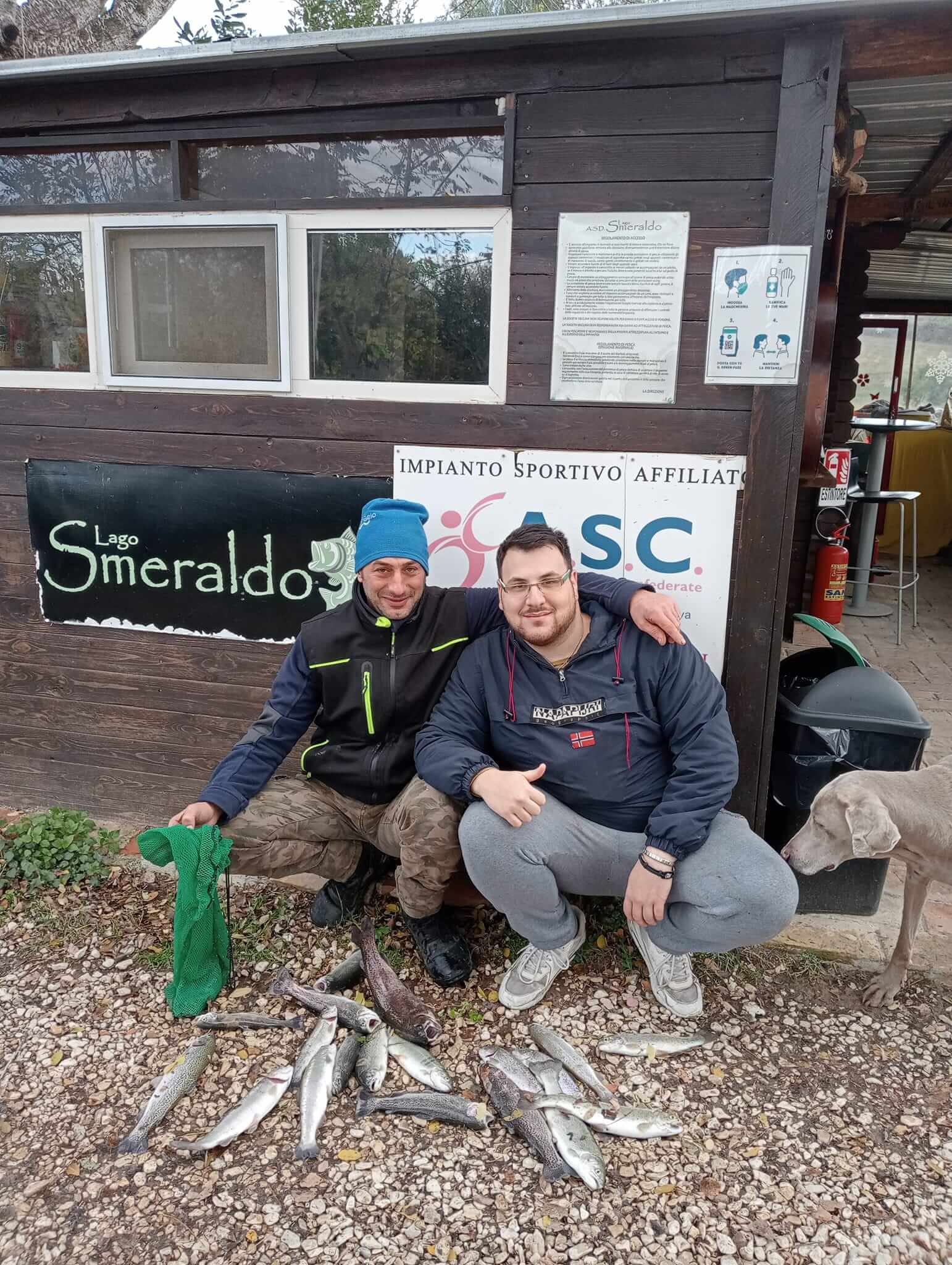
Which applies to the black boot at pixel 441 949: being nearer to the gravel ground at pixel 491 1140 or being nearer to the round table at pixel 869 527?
the gravel ground at pixel 491 1140

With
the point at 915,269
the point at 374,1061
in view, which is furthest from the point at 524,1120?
the point at 915,269

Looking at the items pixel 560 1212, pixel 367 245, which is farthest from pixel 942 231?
pixel 560 1212

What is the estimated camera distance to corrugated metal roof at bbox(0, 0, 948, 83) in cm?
281

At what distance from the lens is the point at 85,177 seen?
3873 mm

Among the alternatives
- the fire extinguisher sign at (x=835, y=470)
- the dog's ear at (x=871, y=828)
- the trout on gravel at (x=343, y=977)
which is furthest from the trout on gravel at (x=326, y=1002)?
the fire extinguisher sign at (x=835, y=470)

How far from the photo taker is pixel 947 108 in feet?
13.2

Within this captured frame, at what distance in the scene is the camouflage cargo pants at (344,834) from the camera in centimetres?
310

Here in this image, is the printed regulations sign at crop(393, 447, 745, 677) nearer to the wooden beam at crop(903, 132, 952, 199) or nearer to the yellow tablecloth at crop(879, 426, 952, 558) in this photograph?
the wooden beam at crop(903, 132, 952, 199)

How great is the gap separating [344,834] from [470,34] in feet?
9.59

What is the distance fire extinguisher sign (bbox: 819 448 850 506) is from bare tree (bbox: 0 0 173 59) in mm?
6515

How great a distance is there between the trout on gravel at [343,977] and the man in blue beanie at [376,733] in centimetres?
23

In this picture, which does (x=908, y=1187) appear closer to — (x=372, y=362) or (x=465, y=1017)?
(x=465, y=1017)

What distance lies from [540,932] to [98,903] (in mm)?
1944

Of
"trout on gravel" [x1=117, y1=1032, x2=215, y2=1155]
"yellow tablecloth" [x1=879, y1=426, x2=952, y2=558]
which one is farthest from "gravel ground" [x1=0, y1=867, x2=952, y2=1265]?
"yellow tablecloth" [x1=879, y1=426, x2=952, y2=558]
